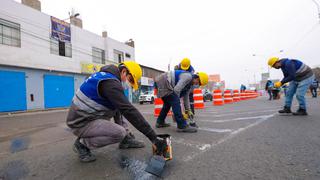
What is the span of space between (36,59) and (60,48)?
2.63m

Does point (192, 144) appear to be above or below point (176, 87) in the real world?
below

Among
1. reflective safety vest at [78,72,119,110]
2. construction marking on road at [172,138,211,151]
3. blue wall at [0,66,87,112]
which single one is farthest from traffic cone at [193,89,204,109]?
blue wall at [0,66,87,112]

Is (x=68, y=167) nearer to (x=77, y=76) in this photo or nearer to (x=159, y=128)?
(x=159, y=128)

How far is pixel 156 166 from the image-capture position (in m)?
1.78

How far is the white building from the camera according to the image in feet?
40.7

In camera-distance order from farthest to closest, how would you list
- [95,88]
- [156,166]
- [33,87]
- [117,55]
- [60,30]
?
[117,55] → [60,30] → [33,87] → [95,88] → [156,166]

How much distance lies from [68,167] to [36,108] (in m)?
14.8

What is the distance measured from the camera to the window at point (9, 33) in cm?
1223

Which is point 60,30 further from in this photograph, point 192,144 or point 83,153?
point 192,144

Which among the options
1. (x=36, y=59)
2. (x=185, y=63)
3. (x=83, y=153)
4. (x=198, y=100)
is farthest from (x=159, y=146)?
(x=36, y=59)

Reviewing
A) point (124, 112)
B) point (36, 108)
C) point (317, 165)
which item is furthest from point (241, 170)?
point (36, 108)

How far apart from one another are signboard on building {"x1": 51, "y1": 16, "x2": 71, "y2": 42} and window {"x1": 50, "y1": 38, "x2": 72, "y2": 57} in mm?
366

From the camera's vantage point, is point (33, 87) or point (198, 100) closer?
point (198, 100)

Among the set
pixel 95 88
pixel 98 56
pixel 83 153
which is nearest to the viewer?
pixel 95 88
